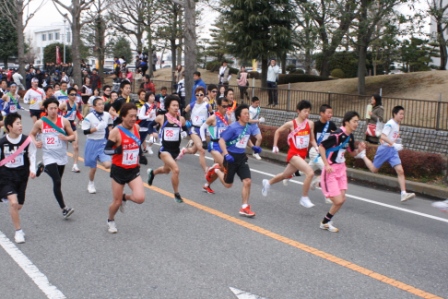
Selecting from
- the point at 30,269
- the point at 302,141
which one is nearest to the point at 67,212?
the point at 30,269

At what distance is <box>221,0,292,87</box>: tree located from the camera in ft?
82.6

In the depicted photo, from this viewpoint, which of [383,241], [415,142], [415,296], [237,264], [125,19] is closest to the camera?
[415,296]

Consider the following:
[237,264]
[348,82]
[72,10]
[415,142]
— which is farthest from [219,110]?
[72,10]

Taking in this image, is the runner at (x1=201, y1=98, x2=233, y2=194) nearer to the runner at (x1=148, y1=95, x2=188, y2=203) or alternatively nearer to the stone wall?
the runner at (x1=148, y1=95, x2=188, y2=203)

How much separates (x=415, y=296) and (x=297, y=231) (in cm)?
236

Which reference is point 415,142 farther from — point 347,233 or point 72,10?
point 72,10

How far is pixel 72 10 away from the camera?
86.4 ft

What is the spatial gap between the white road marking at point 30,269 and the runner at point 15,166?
18 cm

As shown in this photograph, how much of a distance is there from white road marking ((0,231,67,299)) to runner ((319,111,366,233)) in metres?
3.82

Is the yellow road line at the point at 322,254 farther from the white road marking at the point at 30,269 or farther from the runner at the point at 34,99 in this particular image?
the runner at the point at 34,99

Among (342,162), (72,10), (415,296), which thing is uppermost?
(72,10)

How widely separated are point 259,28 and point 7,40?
41.8 m

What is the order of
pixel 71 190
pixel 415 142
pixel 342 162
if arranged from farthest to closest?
pixel 415 142 < pixel 71 190 < pixel 342 162

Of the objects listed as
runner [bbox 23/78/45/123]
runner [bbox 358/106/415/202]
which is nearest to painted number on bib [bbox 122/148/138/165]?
runner [bbox 358/106/415/202]
